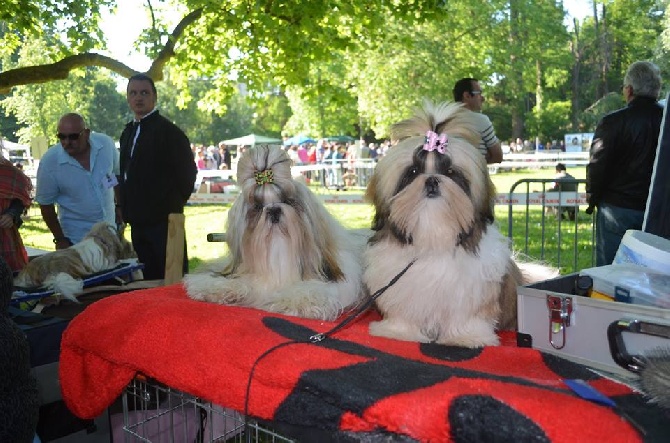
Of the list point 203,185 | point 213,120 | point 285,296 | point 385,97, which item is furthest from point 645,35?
point 213,120

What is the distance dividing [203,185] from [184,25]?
10124 mm

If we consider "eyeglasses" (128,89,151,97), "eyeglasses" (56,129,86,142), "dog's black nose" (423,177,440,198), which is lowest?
"dog's black nose" (423,177,440,198)

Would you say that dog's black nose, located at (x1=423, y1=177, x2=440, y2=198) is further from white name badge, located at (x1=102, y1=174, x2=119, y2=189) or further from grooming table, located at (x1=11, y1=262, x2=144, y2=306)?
white name badge, located at (x1=102, y1=174, x2=119, y2=189)

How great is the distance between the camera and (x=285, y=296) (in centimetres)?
222

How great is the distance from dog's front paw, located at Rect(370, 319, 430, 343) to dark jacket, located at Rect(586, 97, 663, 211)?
3.29 m

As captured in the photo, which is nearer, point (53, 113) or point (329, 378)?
point (329, 378)

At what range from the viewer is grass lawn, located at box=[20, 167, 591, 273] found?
7.46m

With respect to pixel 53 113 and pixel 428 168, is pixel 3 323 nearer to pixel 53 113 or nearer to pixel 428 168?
pixel 428 168

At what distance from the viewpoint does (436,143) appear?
5.71 feet

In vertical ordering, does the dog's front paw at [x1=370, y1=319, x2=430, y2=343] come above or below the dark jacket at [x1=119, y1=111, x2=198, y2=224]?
below

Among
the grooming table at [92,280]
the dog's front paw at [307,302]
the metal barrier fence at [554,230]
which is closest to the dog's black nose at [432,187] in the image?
the dog's front paw at [307,302]

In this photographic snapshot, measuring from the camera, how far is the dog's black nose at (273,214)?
2270 millimetres

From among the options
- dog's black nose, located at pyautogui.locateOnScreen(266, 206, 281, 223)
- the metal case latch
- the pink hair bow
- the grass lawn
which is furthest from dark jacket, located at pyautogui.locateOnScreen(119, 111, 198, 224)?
the metal case latch

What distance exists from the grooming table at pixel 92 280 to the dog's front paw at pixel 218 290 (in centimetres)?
101
